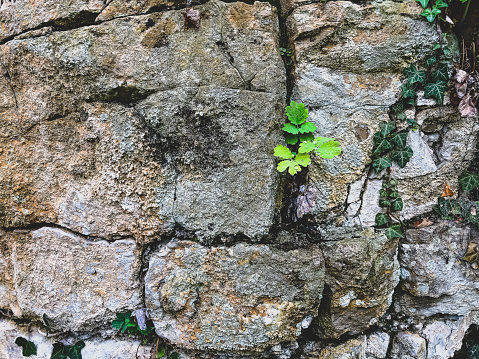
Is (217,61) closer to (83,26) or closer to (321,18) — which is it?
(321,18)

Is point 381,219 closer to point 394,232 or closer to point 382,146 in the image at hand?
point 394,232

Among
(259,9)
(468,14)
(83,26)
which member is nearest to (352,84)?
(259,9)

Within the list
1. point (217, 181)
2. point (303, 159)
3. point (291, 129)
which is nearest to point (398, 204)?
point (303, 159)

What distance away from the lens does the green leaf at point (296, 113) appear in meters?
1.61

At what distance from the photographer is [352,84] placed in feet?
5.54

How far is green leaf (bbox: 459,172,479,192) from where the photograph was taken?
1.72m

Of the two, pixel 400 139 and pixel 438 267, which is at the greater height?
pixel 400 139

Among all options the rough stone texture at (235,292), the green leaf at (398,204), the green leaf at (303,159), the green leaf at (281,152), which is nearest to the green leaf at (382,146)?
the green leaf at (398,204)

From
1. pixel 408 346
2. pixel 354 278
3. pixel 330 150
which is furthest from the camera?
pixel 408 346

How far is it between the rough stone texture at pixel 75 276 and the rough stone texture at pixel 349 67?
1.08 m

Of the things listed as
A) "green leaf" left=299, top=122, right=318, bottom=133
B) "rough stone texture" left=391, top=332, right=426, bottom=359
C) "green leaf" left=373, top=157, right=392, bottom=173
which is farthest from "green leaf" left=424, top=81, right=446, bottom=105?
"rough stone texture" left=391, top=332, right=426, bottom=359

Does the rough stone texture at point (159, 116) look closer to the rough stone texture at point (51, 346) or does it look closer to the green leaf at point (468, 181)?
the rough stone texture at point (51, 346)

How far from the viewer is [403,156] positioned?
66.6 inches

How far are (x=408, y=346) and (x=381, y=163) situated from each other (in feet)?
3.38
